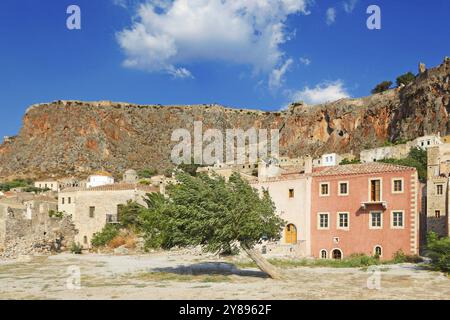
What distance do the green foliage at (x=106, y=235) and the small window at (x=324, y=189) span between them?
73.9ft

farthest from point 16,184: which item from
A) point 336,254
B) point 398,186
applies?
point 398,186

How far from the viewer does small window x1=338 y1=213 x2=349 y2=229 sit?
39194 millimetres

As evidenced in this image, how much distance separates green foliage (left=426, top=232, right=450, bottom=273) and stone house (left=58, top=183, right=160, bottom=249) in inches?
1296

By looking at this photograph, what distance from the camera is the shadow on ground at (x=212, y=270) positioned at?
30188 mm

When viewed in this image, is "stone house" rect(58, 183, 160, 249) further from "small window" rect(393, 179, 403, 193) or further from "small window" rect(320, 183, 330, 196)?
"small window" rect(393, 179, 403, 193)

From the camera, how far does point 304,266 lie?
34500 mm

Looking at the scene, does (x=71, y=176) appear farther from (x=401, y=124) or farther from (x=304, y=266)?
(x=304, y=266)

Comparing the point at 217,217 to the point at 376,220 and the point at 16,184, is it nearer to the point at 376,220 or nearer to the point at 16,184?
the point at 376,220

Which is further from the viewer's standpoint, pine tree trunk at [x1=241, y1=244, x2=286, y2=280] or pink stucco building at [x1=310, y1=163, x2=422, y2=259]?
pink stucco building at [x1=310, y1=163, x2=422, y2=259]

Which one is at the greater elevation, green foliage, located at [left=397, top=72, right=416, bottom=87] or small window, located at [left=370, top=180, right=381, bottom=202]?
green foliage, located at [left=397, top=72, right=416, bottom=87]

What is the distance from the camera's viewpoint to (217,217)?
2669 cm

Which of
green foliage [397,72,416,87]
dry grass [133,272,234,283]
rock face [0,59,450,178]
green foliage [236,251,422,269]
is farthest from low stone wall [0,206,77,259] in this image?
green foliage [397,72,416,87]

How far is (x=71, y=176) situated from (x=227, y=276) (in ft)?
367
